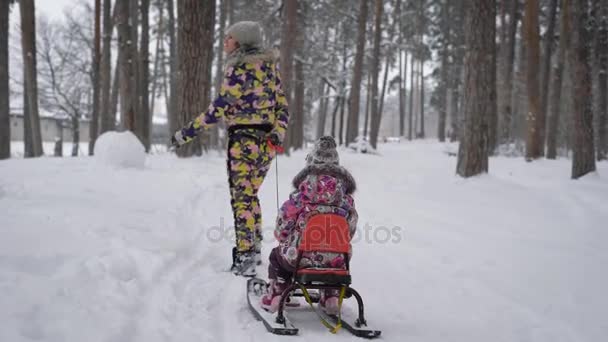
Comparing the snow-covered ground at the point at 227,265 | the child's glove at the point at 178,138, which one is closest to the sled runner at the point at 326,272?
the snow-covered ground at the point at 227,265

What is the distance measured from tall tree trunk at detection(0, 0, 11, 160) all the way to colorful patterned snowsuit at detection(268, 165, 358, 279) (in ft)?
49.4

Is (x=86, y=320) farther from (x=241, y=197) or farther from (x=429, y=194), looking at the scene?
(x=429, y=194)

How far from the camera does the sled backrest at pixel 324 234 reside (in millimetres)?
3258

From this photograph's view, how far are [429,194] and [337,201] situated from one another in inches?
249

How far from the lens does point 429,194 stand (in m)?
9.27

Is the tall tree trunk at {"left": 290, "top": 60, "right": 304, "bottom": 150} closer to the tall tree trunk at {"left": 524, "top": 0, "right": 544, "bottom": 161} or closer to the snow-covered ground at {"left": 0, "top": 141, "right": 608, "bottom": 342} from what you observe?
the tall tree trunk at {"left": 524, "top": 0, "right": 544, "bottom": 161}

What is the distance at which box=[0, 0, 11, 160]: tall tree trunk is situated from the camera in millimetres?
15078

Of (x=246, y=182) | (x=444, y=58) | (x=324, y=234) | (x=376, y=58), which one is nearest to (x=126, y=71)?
(x=246, y=182)

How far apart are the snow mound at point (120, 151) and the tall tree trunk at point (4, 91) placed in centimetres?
791

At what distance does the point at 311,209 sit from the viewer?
334cm

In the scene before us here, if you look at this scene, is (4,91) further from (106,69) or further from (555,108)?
(555,108)

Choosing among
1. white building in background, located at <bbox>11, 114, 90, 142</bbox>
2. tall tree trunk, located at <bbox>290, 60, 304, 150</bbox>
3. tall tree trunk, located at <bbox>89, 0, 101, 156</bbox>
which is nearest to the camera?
tall tree trunk, located at <bbox>89, 0, 101, 156</bbox>

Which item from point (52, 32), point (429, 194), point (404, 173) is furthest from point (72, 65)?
point (429, 194)

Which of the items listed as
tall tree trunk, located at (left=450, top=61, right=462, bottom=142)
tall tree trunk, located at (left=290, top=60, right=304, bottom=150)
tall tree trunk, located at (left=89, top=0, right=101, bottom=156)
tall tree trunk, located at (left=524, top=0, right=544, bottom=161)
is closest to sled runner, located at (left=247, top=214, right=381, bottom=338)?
tall tree trunk, located at (left=524, top=0, right=544, bottom=161)
